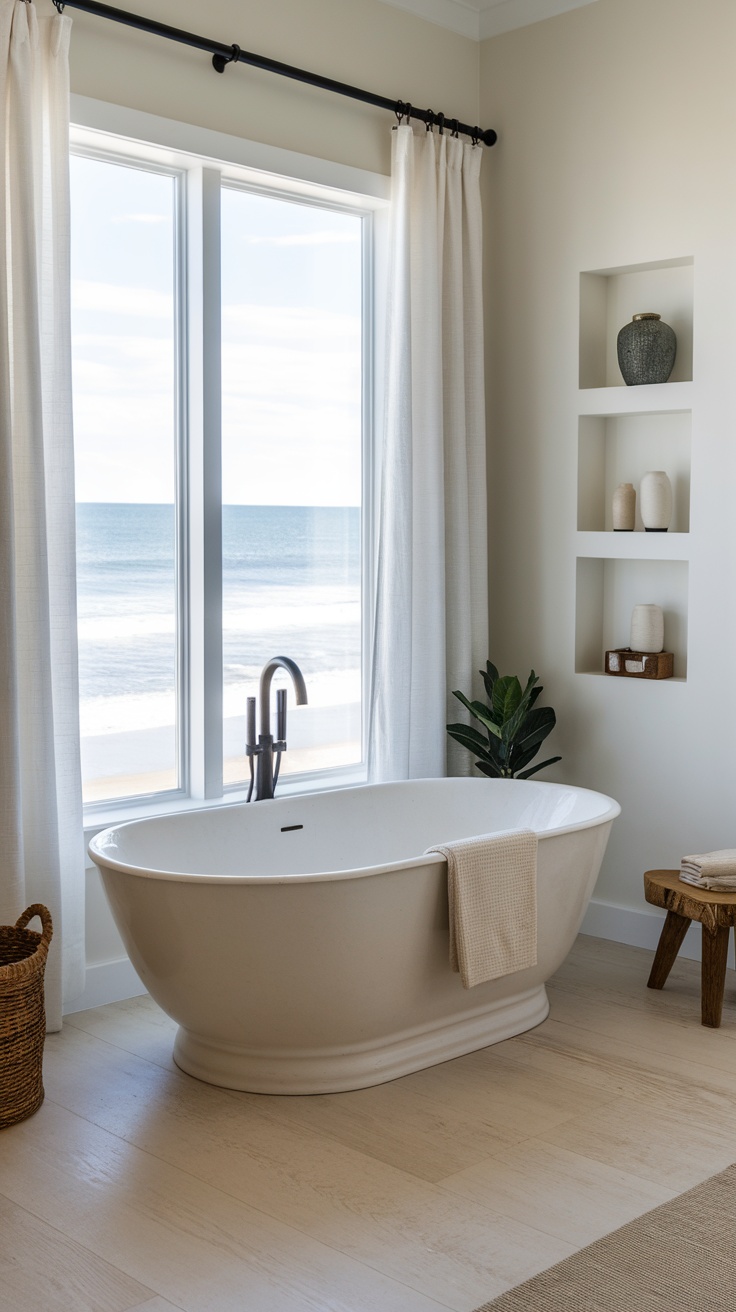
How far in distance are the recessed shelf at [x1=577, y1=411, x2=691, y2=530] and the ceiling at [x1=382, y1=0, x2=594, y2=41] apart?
139cm

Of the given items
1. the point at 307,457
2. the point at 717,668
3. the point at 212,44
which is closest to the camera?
the point at 212,44

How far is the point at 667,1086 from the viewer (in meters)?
3.00

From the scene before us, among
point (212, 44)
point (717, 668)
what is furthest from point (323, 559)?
point (212, 44)

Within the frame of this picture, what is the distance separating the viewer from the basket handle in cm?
291

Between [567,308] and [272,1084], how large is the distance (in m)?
2.74

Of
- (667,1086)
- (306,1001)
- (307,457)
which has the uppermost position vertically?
(307,457)

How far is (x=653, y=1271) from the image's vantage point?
2.21 metres

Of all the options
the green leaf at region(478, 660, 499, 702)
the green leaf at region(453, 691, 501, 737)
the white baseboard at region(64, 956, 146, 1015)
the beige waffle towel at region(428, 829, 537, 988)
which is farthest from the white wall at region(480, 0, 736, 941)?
Answer: the white baseboard at region(64, 956, 146, 1015)

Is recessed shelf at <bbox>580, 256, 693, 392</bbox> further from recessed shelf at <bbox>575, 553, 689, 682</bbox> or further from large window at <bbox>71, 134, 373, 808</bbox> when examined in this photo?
large window at <bbox>71, 134, 373, 808</bbox>

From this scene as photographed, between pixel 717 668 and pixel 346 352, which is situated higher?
pixel 346 352

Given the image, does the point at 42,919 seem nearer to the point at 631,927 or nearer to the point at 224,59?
the point at 631,927

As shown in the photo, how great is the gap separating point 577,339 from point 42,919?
2.61 metres

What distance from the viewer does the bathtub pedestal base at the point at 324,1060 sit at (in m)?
2.91

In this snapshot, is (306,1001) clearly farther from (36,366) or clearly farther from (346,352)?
(346,352)
